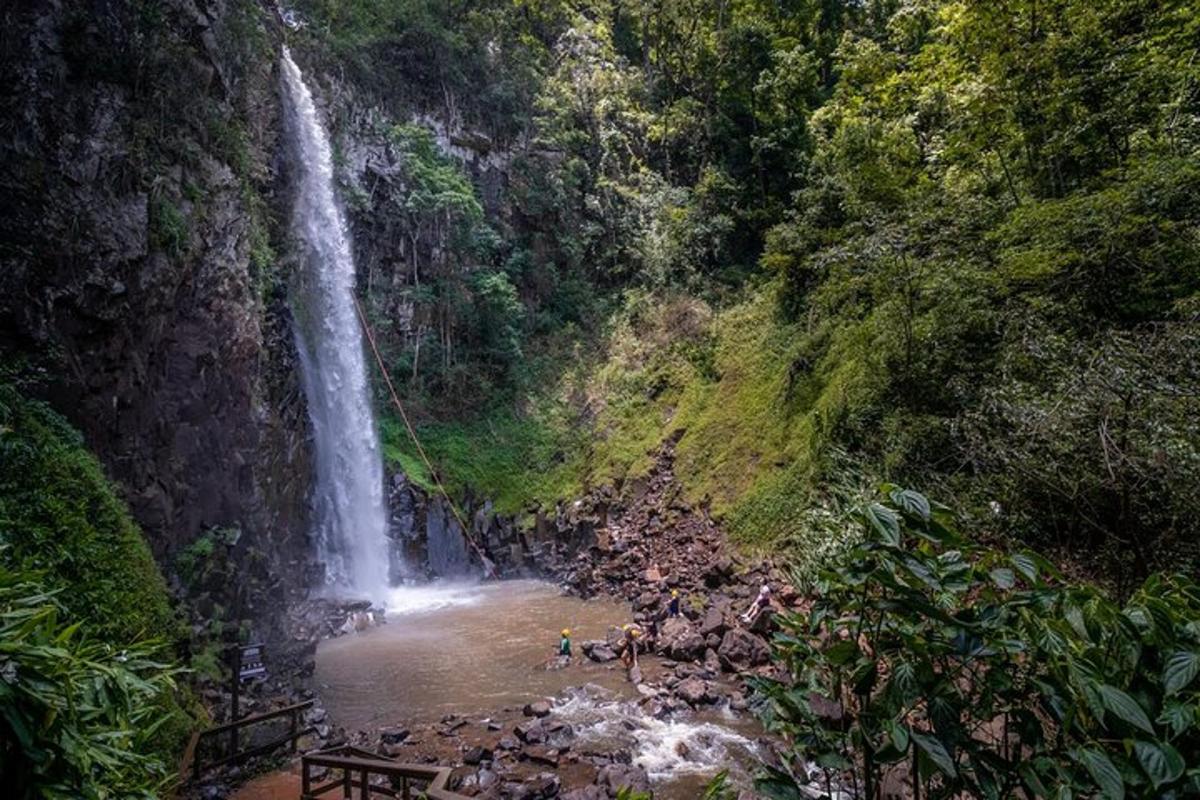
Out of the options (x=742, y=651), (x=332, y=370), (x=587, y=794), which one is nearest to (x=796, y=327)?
(x=742, y=651)

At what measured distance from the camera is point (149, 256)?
9.96 metres

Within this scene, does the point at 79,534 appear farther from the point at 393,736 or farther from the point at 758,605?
the point at 758,605

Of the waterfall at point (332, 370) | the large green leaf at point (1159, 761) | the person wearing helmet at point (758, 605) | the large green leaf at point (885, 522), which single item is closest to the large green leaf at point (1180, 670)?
the large green leaf at point (1159, 761)

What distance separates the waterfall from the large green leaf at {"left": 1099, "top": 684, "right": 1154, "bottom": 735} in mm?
16658

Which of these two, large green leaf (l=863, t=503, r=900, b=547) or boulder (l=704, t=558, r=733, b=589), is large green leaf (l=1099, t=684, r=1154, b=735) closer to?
large green leaf (l=863, t=503, r=900, b=547)

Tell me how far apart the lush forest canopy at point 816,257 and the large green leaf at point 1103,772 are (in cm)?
386

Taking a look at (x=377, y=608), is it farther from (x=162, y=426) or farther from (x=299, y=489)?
(x=162, y=426)

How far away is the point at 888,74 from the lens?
642 inches

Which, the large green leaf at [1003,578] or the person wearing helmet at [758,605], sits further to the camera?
the person wearing helmet at [758,605]

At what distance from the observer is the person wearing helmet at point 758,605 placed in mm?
10078

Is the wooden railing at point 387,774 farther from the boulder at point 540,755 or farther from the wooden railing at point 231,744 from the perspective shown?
the boulder at point 540,755

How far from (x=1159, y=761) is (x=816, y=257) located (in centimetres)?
1130

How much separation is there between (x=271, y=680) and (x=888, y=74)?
19.2 meters

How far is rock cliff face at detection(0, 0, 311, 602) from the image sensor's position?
8297 millimetres
